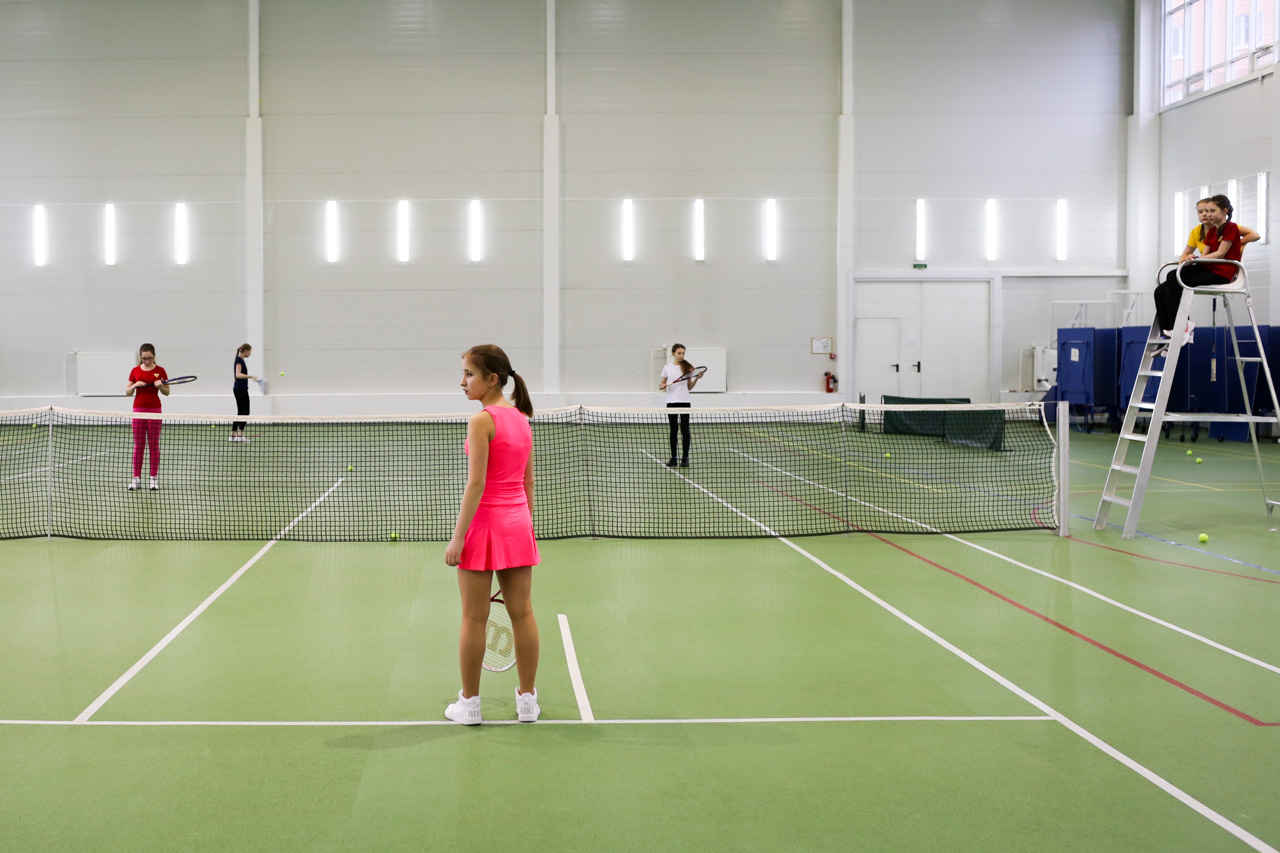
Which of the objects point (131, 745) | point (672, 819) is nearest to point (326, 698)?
point (131, 745)

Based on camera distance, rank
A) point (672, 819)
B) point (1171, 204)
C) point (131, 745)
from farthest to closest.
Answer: point (1171, 204), point (131, 745), point (672, 819)

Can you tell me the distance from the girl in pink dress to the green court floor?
555 millimetres

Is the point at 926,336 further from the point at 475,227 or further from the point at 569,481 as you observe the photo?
the point at 569,481

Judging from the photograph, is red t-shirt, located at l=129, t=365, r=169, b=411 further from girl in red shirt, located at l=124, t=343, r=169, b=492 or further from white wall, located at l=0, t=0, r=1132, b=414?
white wall, located at l=0, t=0, r=1132, b=414

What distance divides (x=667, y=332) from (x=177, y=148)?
13000 mm

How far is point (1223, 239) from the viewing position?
10211mm

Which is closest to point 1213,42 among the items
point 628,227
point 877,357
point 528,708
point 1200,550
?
point 877,357

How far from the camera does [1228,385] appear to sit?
2086 centimetres

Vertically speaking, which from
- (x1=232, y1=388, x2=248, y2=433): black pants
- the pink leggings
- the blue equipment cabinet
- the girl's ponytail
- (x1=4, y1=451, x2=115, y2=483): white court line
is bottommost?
(x1=4, y1=451, x2=115, y2=483): white court line

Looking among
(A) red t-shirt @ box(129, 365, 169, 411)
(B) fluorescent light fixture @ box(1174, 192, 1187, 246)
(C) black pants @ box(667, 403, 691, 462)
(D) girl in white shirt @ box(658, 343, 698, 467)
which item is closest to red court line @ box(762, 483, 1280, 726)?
(C) black pants @ box(667, 403, 691, 462)

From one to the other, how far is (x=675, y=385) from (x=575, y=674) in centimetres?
1030

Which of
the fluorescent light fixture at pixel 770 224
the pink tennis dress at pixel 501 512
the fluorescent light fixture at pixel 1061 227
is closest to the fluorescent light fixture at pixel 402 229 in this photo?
the fluorescent light fixture at pixel 770 224

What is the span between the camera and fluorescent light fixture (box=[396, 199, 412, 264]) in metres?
26.3

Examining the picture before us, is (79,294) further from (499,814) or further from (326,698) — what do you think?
(499,814)
